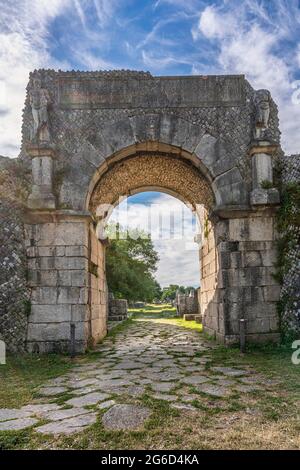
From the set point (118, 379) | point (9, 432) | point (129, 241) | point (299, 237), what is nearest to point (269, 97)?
point (299, 237)

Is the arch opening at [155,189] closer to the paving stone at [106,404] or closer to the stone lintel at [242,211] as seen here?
the stone lintel at [242,211]

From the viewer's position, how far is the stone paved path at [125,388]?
9.90 feet

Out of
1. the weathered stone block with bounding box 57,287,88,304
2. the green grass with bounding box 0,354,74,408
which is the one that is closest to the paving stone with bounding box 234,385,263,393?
the green grass with bounding box 0,354,74,408

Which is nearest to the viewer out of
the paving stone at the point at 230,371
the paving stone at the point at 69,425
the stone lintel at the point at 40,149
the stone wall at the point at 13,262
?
the paving stone at the point at 69,425

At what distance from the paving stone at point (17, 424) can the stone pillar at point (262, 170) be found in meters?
5.12

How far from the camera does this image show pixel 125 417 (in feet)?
9.90

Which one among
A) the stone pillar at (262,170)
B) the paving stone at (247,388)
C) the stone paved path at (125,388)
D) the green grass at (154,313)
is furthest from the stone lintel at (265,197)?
the green grass at (154,313)

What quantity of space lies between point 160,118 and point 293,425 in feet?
19.3

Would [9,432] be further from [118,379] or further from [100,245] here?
[100,245]

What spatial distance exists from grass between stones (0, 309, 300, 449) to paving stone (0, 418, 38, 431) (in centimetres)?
11

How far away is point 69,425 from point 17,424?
0.46 metres

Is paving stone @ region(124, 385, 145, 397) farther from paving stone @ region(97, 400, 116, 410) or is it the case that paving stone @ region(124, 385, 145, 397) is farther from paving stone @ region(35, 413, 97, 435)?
paving stone @ region(35, 413, 97, 435)

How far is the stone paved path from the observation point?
302 centimetres

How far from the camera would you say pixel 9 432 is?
2754mm
